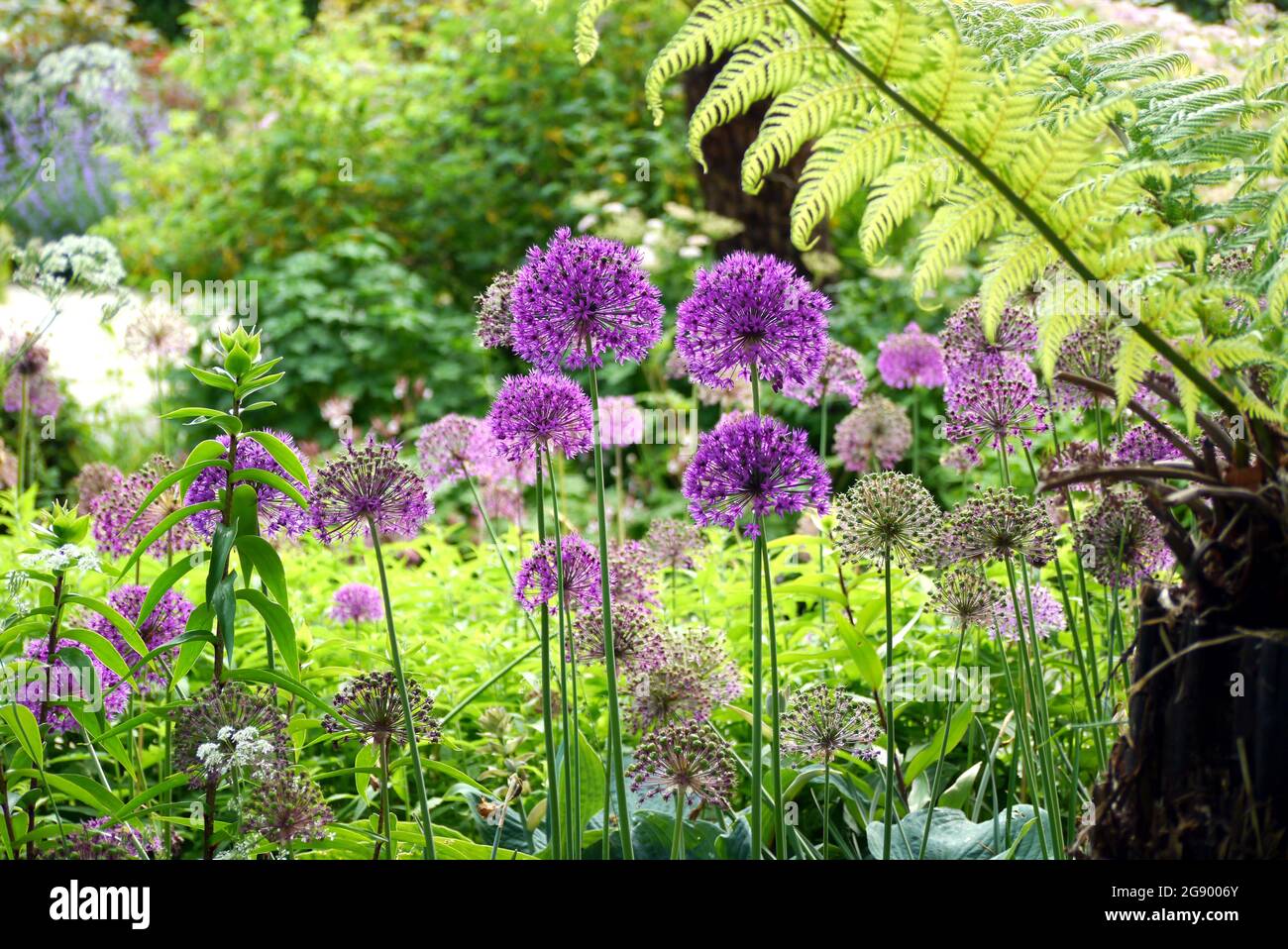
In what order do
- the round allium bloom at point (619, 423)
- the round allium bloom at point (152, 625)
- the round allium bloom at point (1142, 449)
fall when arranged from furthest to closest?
the round allium bloom at point (619, 423), the round allium bloom at point (152, 625), the round allium bloom at point (1142, 449)

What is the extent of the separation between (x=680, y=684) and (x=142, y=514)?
3.50 feet

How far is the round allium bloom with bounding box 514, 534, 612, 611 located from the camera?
168 centimetres

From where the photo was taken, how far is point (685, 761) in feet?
5.18

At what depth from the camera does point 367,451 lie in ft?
5.44

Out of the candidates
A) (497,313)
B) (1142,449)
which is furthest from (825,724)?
(497,313)

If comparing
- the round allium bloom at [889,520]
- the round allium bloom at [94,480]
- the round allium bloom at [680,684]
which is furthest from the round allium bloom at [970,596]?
the round allium bloom at [94,480]

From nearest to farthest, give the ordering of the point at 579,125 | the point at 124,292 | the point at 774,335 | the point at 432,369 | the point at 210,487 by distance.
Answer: the point at 774,335 → the point at 210,487 → the point at 124,292 → the point at 432,369 → the point at 579,125

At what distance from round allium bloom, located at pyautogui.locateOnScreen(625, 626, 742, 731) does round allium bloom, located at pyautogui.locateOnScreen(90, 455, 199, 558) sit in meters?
0.90

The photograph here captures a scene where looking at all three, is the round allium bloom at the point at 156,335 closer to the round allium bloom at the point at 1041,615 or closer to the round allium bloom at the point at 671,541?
the round allium bloom at the point at 671,541

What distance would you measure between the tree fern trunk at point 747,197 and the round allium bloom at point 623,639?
4.65 meters

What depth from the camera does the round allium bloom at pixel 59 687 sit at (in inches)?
68.7

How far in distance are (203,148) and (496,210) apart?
7.22 ft
